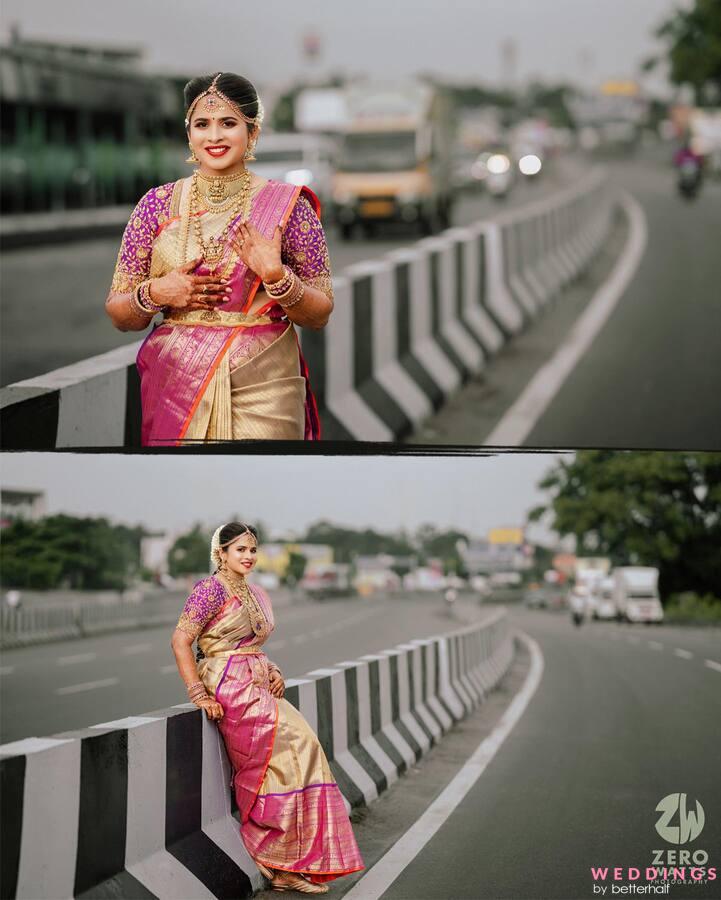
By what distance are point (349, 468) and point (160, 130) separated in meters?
1.29

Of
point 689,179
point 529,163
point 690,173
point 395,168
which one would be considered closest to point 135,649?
point 529,163

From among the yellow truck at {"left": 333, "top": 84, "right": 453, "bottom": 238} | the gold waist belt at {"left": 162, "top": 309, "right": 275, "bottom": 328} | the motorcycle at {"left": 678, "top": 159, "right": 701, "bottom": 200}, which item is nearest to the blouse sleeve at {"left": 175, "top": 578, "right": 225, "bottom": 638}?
the gold waist belt at {"left": 162, "top": 309, "right": 275, "bottom": 328}

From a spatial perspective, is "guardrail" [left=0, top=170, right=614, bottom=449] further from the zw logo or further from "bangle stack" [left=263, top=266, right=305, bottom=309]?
the zw logo

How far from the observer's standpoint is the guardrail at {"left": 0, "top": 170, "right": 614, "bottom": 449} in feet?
12.7

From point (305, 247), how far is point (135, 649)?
7.66 ft

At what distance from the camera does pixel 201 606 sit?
4379mm

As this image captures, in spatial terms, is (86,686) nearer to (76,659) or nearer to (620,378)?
(76,659)

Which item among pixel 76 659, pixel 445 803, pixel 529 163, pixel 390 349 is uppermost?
pixel 529 163

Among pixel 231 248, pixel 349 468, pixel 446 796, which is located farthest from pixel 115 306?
pixel 446 796

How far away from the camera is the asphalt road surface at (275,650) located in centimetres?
457

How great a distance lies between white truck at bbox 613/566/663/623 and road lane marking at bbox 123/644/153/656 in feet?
4.02

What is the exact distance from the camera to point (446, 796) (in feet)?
17.2

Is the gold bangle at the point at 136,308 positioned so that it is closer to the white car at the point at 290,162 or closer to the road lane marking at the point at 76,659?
the white car at the point at 290,162

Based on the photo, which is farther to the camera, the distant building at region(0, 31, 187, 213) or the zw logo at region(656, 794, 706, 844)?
the distant building at region(0, 31, 187, 213)
